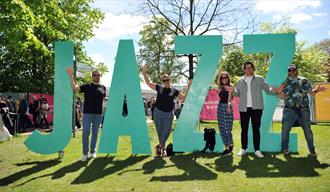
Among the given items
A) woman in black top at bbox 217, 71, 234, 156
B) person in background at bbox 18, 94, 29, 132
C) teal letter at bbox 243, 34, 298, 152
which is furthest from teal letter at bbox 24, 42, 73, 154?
person in background at bbox 18, 94, 29, 132

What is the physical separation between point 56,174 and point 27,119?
11420 millimetres

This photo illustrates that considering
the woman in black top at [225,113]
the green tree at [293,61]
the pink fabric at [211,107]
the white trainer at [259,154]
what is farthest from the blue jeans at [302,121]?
the green tree at [293,61]

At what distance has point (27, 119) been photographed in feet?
55.1

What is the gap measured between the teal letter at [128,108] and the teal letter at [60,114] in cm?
83

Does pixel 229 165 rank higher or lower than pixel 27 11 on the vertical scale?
lower

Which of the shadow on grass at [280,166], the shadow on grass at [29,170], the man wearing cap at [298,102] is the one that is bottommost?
the shadow on grass at [29,170]

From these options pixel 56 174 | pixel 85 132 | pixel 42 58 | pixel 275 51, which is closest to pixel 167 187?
pixel 56 174

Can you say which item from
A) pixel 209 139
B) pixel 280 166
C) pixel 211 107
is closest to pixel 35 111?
pixel 211 107

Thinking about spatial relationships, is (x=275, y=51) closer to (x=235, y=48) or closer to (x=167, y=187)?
(x=167, y=187)

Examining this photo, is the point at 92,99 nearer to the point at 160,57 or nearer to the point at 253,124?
the point at 253,124

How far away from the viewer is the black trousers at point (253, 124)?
23.8 ft

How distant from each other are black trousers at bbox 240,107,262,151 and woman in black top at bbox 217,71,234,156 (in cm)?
34

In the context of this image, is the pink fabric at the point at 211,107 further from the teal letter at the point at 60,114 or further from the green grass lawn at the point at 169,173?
the teal letter at the point at 60,114

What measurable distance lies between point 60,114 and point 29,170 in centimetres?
166
